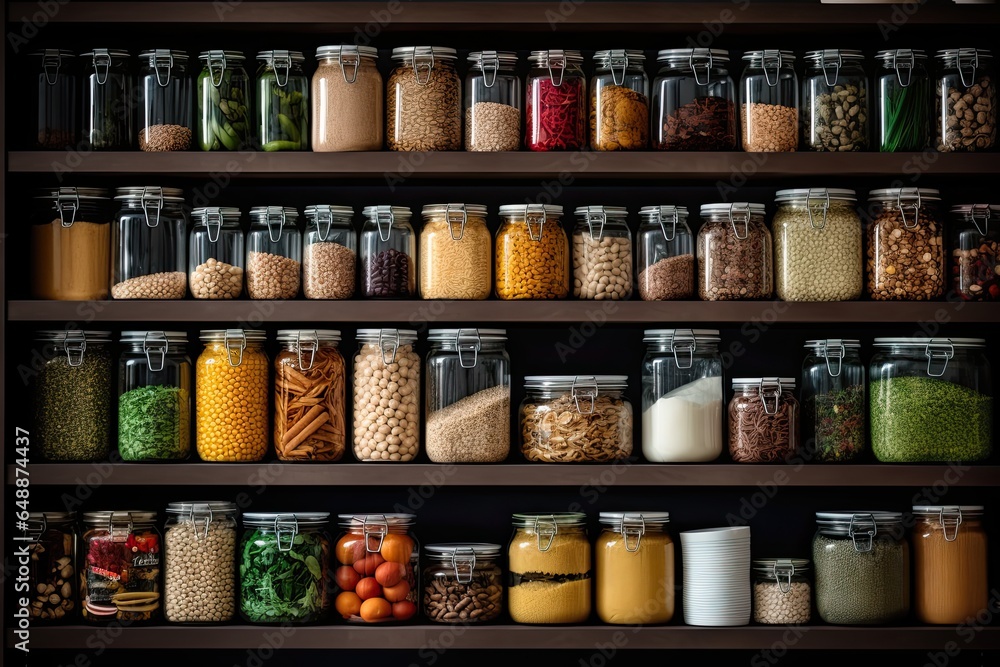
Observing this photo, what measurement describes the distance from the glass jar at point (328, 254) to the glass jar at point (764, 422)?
86cm

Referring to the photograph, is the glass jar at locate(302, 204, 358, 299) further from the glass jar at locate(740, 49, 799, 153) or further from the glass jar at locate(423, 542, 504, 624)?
the glass jar at locate(740, 49, 799, 153)

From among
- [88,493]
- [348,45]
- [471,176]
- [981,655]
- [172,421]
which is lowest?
[981,655]

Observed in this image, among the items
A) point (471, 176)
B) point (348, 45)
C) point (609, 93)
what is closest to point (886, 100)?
point (609, 93)

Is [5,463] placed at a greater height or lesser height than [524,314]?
lesser

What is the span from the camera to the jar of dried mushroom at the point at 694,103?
6.61ft

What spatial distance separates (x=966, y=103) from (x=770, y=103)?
404 mm

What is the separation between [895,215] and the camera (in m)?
2.01

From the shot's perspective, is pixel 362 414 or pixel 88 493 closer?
pixel 362 414

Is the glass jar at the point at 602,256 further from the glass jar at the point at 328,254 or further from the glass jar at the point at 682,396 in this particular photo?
the glass jar at the point at 328,254

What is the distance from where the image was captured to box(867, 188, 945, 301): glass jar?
6.49ft

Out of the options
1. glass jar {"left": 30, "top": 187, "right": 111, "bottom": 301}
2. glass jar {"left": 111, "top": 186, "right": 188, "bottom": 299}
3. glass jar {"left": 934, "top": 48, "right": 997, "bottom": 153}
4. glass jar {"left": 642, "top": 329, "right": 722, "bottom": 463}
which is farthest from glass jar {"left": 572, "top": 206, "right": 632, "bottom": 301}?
glass jar {"left": 30, "top": 187, "right": 111, "bottom": 301}

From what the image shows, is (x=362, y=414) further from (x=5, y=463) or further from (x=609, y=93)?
(x=609, y=93)

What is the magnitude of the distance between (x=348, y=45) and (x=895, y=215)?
1208 mm

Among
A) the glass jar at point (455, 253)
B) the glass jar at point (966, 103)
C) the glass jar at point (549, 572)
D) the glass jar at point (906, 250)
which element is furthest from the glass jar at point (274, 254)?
the glass jar at point (966, 103)
